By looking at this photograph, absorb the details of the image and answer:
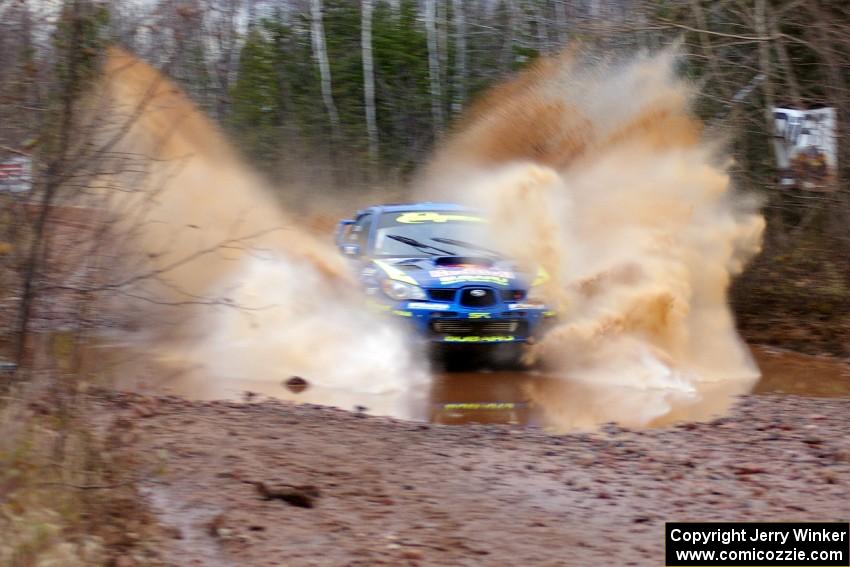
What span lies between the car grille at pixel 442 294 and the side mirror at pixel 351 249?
153 cm

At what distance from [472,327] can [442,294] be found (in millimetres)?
436

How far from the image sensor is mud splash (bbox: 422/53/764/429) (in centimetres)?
1003

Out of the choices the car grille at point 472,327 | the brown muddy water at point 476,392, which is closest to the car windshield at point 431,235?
the car grille at point 472,327

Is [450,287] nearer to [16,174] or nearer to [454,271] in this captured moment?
[454,271]

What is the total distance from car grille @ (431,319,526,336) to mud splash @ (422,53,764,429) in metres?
0.54

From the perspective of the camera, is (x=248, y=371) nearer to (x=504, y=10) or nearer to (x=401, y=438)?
(x=401, y=438)

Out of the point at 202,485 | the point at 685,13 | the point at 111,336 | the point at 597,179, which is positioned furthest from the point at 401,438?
the point at 685,13

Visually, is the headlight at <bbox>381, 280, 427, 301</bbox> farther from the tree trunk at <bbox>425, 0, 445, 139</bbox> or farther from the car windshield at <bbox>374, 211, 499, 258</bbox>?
the tree trunk at <bbox>425, 0, 445, 139</bbox>

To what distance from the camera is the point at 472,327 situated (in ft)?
34.5

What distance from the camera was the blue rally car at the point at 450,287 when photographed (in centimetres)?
1048

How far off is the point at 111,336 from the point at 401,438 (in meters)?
6.29

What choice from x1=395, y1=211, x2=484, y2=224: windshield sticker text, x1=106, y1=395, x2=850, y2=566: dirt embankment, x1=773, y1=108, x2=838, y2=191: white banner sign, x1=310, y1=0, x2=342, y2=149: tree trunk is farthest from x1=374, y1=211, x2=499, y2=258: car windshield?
x1=310, y1=0, x2=342, y2=149: tree trunk

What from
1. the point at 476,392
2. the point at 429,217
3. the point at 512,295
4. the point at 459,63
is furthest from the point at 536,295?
the point at 459,63

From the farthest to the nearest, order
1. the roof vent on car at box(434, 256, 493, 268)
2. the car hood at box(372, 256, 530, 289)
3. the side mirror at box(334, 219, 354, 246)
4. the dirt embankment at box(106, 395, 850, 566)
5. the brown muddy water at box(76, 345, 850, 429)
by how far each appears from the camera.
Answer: the side mirror at box(334, 219, 354, 246) → the roof vent on car at box(434, 256, 493, 268) → the car hood at box(372, 256, 530, 289) → the brown muddy water at box(76, 345, 850, 429) → the dirt embankment at box(106, 395, 850, 566)
